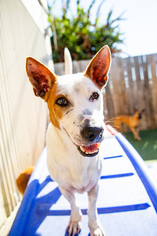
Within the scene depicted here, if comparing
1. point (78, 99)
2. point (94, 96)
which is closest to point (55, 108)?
point (78, 99)

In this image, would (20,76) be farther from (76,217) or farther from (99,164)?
(76,217)

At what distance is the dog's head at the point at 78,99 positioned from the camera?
1.14m

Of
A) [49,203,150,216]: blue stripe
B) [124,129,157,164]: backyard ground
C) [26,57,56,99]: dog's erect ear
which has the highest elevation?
[26,57,56,99]: dog's erect ear

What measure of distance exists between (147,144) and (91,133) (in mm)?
3693

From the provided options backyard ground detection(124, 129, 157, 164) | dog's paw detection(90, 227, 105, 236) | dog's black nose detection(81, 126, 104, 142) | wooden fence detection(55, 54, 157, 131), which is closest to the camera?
dog's black nose detection(81, 126, 104, 142)

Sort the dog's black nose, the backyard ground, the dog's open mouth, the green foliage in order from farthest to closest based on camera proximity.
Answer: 1. the green foliage
2. the backyard ground
3. the dog's open mouth
4. the dog's black nose

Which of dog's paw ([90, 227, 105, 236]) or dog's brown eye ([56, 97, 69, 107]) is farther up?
dog's brown eye ([56, 97, 69, 107])

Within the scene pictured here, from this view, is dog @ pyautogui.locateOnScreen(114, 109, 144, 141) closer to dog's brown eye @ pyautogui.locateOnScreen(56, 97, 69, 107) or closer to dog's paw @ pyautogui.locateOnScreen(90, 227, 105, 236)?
dog's paw @ pyautogui.locateOnScreen(90, 227, 105, 236)

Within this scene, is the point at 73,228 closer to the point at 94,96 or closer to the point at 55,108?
the point at 55,108

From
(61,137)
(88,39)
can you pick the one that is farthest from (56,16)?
(61,137)

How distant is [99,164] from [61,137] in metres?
0.46

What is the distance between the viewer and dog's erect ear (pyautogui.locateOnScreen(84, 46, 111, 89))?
4.94ft

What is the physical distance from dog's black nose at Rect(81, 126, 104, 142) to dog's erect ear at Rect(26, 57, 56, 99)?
682 millimetres

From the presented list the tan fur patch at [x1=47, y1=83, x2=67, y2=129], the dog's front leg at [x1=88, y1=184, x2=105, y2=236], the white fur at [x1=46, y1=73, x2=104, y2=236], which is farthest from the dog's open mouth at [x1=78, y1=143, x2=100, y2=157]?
the dog's front leg at [x1=88, y1=184, x2=105, y2=236]
